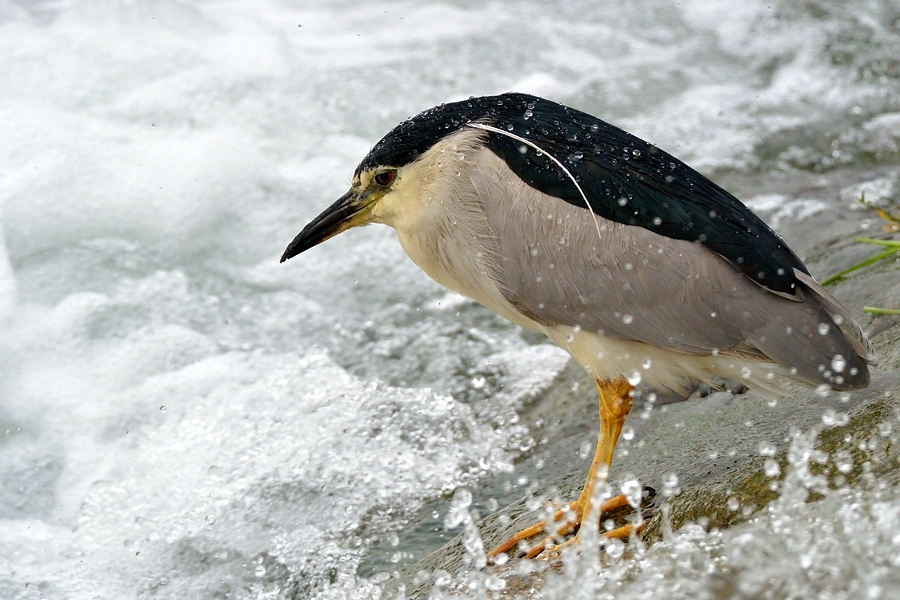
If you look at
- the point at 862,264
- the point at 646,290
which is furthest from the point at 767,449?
the point at 862,264

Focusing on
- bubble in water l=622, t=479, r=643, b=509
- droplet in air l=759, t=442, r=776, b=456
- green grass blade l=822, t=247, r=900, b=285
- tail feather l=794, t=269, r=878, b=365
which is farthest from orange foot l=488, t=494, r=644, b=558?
green grass blade l=822, t=247, r=900, b=285

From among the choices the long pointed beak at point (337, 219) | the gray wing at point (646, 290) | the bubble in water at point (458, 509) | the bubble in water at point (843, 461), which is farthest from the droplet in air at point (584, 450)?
the long pointed beak at point (337, 219)

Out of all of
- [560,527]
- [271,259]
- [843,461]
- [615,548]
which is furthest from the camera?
[271,259]

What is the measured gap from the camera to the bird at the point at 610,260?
2.64m

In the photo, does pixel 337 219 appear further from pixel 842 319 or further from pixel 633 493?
pixel 842 319

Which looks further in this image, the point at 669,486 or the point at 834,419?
the point at 669,486

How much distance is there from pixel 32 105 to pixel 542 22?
3822 mm

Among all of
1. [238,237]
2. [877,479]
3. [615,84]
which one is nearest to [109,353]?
[238,237]

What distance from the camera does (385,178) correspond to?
2.95 meters

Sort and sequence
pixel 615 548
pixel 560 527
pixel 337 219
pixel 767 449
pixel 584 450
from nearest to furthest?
pixel 615 548 < pixel 767 449 < pixel 560 527 < pixel 337 219 < pixel 584 450

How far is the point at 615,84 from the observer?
277 inches

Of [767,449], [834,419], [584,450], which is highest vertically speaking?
[834,419]

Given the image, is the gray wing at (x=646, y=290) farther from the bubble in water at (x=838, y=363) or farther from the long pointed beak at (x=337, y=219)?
the long pointed beak at (x=337, y=219)

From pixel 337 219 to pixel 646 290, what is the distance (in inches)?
38.2
